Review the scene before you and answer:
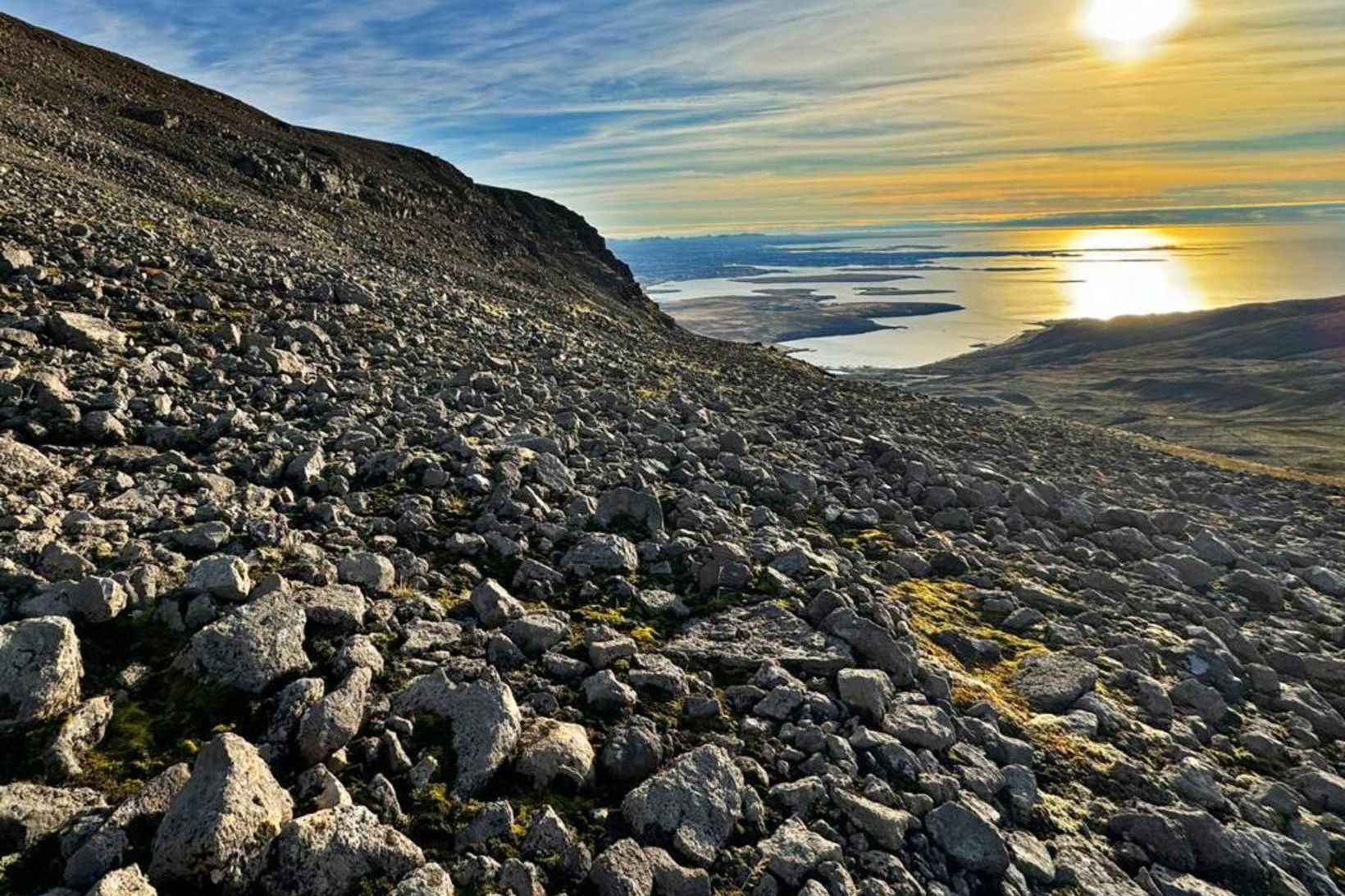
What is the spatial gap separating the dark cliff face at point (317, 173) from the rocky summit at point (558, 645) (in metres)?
25.1

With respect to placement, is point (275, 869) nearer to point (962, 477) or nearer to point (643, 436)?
point (643, 436)

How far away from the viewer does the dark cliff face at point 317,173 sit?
42.8m

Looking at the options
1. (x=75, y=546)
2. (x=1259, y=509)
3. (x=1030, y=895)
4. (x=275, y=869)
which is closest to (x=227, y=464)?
(x=75, y=546)

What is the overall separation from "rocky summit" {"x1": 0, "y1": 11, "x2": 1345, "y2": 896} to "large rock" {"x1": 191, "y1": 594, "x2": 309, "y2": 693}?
2cm

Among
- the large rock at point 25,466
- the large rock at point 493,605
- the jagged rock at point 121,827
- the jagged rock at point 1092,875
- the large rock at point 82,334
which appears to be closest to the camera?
the jagged rock at point 121,827

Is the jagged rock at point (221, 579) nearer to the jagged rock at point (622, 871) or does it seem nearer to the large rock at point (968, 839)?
the jagged rock at point (622, 871)

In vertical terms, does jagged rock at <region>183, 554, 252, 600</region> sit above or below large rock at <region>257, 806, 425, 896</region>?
above

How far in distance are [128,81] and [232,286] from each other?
62.6 metres

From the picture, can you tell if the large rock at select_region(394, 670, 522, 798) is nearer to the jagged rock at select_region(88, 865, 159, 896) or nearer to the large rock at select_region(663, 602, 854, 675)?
the jagged rock at select_region(88, 865, 159, 896)

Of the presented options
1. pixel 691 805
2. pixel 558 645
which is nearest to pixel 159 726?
pixel 558 645

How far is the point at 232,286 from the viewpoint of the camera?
16984 millimetres

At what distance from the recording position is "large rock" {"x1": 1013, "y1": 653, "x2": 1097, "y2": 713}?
7832 mm

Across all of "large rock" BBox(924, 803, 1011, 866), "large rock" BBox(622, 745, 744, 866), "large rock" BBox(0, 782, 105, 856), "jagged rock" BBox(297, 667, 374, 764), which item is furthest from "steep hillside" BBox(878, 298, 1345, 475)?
"large rock" BBox(0, 782, 105, 856)

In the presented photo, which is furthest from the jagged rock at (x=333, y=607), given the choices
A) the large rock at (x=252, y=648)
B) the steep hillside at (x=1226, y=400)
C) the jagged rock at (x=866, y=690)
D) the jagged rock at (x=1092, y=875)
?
the steep hillside at (x=1226, y=400)
